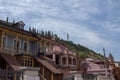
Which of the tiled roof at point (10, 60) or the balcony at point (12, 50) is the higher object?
the balcony at point (12, 50)

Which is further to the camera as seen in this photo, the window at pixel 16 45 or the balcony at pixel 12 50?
the window at pixel 16 45

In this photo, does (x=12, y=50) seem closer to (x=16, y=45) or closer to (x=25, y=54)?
(x=16, y=45)

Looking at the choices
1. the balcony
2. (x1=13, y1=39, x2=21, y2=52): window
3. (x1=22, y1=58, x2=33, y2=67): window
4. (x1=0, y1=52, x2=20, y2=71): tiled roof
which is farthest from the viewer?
(x1=13, y1=39, x2=21, y2=52): window

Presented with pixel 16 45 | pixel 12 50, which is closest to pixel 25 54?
pixel 12 50

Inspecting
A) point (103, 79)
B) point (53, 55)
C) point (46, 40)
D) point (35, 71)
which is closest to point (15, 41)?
point (53, 55)

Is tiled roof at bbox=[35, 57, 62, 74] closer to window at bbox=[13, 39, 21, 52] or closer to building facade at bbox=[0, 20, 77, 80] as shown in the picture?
building facade at bbox=[0, 20, 77, 80]

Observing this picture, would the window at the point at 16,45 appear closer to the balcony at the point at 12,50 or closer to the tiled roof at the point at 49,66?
the balcony at the point at 12,50

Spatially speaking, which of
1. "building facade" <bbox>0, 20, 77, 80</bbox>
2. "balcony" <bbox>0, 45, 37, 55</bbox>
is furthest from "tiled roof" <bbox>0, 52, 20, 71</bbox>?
"balcony" <bbox>0, 45, 37, 55</bbox>

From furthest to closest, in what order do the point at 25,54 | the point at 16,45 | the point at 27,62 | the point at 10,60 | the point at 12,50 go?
the point at 27,62 → the point at 16,45 → the point at 25,54 → the point at 12,50 → the point at 10,60

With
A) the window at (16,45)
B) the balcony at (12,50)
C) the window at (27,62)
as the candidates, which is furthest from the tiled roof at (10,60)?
the window at (16,45)

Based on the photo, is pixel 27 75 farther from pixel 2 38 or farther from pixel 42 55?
pixel 42 55

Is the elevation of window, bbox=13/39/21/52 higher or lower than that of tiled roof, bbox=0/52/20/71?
higher

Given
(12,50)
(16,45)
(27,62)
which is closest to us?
(12,50)

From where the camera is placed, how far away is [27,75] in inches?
613
